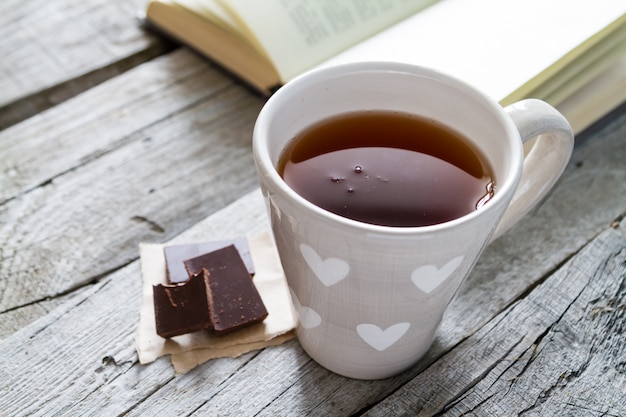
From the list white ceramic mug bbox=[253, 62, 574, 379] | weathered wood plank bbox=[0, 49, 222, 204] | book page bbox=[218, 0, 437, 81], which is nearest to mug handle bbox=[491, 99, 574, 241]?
white ceramic mug bbox=[253, 62, 574, 379]

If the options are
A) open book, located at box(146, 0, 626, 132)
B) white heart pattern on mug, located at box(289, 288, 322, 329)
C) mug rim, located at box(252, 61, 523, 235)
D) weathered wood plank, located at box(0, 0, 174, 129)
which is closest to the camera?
mug rim, located at box(252, 61, 523, 235)

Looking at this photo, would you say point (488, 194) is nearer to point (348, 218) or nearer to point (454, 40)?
point (348, 218)

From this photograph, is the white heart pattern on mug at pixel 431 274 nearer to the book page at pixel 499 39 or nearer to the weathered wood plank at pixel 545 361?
the weathered wood plank at pixel 545 361

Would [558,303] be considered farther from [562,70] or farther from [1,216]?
[1,216]

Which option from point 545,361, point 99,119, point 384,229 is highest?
point 384,229

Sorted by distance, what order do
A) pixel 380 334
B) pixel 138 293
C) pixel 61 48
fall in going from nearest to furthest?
1. pixel 380 334
2. pixel 138 293
3. pixel 61 48

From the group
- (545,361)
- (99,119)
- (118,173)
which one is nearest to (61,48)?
(99,119)

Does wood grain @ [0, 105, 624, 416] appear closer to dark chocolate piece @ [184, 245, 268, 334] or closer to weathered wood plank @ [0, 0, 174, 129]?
dark chocolate piece @ [184, 245, 268, 334]
